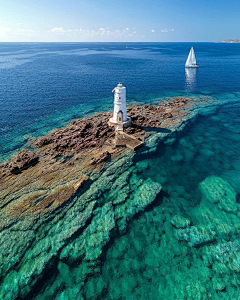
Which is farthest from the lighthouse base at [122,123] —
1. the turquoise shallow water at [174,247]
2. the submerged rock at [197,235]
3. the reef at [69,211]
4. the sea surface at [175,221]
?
the submerged rock at [197,235]

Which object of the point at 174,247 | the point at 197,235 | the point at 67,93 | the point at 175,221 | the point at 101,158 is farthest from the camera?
the point at 67,93

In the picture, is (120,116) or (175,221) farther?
(120,116)

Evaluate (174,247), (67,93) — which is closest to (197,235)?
(174,247)

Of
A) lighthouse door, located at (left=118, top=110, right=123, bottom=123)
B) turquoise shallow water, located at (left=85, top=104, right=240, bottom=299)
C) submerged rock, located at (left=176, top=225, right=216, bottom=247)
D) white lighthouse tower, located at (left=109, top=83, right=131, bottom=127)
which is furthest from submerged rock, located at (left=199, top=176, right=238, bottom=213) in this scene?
lighthouse door, located at (left=118, top=110, right=123, bottom=123)

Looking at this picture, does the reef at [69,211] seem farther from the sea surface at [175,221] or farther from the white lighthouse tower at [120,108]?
the white lighthouse tower at [120,108]

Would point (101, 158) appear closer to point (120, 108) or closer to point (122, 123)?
point (122, 123)

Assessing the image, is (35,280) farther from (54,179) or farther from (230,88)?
(230,88)

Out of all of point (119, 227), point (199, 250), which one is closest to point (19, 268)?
point (119, 227)
